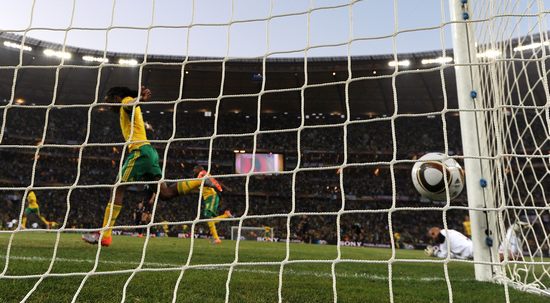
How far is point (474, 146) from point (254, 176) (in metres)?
21.6

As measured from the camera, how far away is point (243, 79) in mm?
23344

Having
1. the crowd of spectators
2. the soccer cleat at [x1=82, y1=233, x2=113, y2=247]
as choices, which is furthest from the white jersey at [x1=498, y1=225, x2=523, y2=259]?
the crowd of spectators

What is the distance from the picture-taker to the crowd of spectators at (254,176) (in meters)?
24.8

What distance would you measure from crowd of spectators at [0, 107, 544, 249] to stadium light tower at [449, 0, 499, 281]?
66.6ft

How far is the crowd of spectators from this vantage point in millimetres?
24750

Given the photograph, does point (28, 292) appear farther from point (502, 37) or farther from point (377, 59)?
point (377, 59)

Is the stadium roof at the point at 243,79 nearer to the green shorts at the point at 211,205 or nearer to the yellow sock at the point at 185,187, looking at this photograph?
the green shorts at the point at 211,205

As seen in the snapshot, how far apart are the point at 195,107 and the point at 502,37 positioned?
24.5m

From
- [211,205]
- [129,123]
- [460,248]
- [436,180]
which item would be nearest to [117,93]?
[129,123]

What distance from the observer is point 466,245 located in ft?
30.6

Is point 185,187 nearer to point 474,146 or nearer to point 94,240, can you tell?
point 94,240

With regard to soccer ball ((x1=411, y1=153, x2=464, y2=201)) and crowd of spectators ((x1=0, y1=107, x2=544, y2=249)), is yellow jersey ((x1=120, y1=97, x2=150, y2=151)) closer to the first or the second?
soccer ball ((x1=411, y1=153, x2=464, y2=201))

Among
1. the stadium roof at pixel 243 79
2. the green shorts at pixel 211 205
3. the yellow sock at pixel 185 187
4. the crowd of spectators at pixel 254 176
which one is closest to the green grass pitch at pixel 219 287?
the yellow sock at pixel 185 187

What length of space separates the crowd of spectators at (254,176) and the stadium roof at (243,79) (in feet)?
5.29
